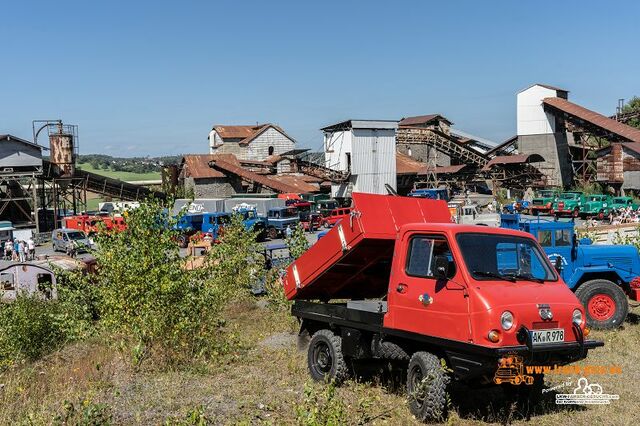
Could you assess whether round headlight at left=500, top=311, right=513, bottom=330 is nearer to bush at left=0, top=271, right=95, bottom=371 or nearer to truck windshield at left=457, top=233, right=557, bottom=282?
truck windshield at left=457, top=233, right=557, bottom=282

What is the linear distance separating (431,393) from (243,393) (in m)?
2.71

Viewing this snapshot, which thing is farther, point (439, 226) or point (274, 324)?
point (274, 324)

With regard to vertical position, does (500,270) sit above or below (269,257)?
above

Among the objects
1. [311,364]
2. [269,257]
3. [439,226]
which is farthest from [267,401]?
[269,257]

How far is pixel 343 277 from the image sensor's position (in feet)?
33.1

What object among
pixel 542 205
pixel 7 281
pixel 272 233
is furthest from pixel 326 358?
pixel 542 205

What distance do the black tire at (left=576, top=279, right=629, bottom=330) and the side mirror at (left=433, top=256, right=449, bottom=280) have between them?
22.1 feet

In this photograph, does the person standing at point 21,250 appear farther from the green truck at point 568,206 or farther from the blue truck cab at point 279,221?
the green truck at point 568,206

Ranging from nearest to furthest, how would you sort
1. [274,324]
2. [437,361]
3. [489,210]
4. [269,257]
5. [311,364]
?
[437,361] → [311,364] → [274,324] → [269,257] → [489,210]

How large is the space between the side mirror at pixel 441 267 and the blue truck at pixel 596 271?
250 inches

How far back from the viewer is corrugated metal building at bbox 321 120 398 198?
176 feet

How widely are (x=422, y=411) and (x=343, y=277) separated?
3.13m

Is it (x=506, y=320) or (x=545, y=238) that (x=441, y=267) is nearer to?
(x=506, y=320)

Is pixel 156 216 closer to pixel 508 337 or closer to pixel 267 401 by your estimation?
pixel 267 401
